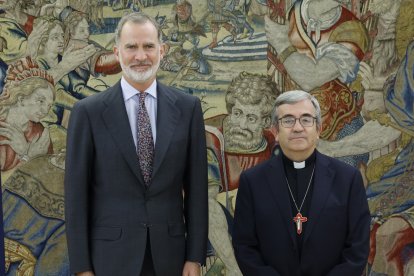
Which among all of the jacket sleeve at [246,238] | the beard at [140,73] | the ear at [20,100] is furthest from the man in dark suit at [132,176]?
the ear at [20,100]

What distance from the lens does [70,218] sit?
10.2ft

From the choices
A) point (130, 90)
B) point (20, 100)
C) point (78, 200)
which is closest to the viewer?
point (78, 200)

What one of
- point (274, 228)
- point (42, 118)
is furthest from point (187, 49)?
point (274, 228)

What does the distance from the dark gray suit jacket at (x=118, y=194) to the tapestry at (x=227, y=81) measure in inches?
56.0

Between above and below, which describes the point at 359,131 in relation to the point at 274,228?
above

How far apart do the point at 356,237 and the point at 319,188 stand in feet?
0.95

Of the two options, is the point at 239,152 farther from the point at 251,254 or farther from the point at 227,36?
the point at 251,254

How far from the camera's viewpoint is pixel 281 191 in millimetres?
3242

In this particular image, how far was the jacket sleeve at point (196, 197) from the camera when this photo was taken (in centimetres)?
323

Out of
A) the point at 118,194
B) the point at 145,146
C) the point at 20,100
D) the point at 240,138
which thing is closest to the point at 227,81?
the point at 240,138

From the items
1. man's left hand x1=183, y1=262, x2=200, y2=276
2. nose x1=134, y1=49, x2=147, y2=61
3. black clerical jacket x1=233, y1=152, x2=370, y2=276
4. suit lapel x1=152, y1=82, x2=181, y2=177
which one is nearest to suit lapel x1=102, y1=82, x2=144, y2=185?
suit lapel x1=152, y1=82, x2=181, y2=177

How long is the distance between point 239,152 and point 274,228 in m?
1.46

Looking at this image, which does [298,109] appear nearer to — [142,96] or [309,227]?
[309,227]

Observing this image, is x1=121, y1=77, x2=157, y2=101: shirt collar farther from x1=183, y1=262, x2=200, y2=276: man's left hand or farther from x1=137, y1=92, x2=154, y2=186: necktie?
x1=183, y1=262, x2=200, y2=276: man's left hand
